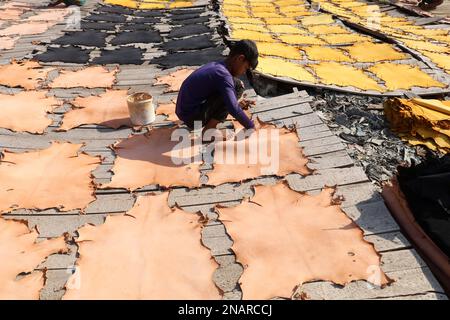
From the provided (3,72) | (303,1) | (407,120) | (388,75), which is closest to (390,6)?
(303,1)

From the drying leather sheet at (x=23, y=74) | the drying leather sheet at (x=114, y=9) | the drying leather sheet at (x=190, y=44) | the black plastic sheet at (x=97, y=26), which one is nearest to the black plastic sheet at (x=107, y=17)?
the black plastic sheet at (x=97, y=26)

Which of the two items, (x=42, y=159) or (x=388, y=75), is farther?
(x=388, y=75)

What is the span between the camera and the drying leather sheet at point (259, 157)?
3.87m

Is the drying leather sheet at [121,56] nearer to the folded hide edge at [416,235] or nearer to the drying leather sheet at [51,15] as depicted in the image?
the drying leather sheet at [51,15]

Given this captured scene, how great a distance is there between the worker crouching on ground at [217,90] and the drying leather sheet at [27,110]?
1.99 metres

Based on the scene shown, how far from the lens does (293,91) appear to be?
18.9 feet

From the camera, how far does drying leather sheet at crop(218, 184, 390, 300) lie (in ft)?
8.66

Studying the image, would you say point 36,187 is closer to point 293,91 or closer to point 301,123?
point 301,123

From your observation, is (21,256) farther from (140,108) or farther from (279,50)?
(279,50)

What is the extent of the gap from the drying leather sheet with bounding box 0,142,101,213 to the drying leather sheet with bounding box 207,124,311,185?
1.30 meters

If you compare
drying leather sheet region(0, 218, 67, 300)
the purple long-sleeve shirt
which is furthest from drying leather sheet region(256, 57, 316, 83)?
drying leather sheet region(0, 218, 67, 300)

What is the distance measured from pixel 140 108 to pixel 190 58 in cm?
270

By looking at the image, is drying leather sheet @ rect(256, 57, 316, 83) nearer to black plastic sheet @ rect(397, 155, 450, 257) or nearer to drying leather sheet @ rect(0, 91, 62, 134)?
black plastic sheet @ rect(397, 155, 450, 257)
